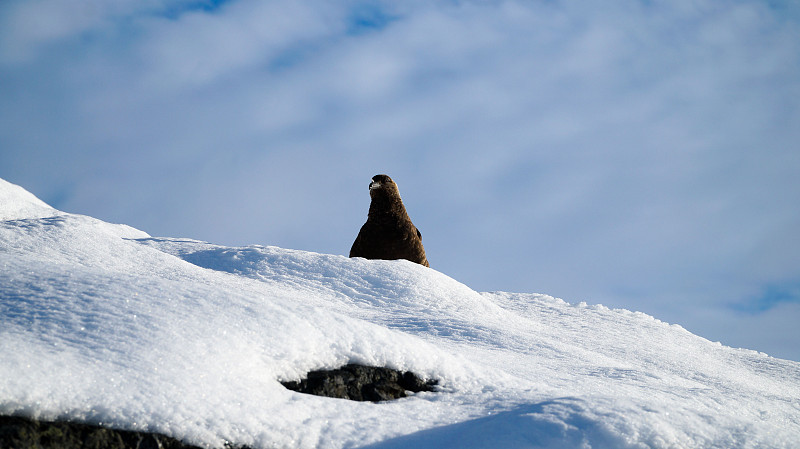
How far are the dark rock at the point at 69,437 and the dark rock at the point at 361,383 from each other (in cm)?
86

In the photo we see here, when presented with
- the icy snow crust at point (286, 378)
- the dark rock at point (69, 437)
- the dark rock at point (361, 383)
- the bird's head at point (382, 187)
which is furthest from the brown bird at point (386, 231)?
the dark rock at point (69, 437)

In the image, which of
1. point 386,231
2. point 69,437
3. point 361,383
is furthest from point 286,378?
point 386,231

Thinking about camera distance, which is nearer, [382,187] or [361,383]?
[361,383]

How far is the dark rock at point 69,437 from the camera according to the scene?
2555 mm

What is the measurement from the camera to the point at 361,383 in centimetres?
366

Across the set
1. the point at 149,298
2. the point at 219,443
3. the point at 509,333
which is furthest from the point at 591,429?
the point at 509,333

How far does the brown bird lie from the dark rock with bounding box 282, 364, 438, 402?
629 centimetres

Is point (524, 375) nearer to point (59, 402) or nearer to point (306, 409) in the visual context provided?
point (306, 409)

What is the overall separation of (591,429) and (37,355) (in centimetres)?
285

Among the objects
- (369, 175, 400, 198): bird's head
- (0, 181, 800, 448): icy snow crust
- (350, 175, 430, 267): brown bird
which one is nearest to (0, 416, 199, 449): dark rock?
(0, 181, 800, 448): icy snow crust

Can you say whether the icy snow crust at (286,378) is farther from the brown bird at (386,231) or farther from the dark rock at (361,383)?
the brown bird at (386,231)

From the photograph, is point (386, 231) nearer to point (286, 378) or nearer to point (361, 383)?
point (361, 383)

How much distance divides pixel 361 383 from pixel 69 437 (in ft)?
5.25

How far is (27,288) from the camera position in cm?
383
